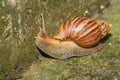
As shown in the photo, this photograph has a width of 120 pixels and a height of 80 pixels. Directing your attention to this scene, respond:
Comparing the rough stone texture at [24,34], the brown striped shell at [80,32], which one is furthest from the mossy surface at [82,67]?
the brown striped shell at [80,32]

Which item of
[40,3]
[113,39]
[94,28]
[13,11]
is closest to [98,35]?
[94,28]

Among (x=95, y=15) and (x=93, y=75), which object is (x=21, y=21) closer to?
(x=93, y=75)

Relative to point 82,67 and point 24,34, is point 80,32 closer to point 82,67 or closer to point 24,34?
point 82,67

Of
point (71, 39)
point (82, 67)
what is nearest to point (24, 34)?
point (71, 39)

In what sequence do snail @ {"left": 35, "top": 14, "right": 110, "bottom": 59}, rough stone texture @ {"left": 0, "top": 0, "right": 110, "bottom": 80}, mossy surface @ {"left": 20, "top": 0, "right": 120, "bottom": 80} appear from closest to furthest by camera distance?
rough stone texture @ {"left": 0, "top": 0, "right": 110, "bottom": 80} < mossy surface @ {"left": 20, "top": 0, "right": 120, "bottom": 80} < snail @ {"left": 35, "top": 14, "right": 110, "bottom": 59}

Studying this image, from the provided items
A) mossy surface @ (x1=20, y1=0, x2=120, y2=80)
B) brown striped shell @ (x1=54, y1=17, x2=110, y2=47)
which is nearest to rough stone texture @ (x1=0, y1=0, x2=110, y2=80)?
mossy surface @ (x1=20, y1=0, x2=120, y2=80)

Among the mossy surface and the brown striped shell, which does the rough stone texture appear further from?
the brown striped shell

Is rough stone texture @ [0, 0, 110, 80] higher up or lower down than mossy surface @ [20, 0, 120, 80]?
higher up
